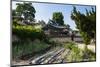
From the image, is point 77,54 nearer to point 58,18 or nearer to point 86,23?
point 86,23

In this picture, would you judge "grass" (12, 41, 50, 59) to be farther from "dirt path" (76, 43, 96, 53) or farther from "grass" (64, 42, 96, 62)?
"dirt path" (76, 43, 96, 53)

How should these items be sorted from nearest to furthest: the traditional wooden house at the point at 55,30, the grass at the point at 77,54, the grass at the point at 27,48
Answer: the grass at the point at 27,48, the traditional wooden house at the point at 55,30, the grass at the point at 77,54

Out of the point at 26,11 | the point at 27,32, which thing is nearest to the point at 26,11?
the point at 26,11

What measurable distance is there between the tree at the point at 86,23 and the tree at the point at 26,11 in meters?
0.55

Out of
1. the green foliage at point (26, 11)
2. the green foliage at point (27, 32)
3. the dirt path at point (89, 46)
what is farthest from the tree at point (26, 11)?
the dirt path at point (89, 46)

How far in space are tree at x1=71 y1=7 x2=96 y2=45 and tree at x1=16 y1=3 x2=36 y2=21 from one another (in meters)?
0.55

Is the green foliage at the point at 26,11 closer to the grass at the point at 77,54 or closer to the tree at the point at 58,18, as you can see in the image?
the tree at the point at 58,18

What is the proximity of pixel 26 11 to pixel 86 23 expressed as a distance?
813 mm

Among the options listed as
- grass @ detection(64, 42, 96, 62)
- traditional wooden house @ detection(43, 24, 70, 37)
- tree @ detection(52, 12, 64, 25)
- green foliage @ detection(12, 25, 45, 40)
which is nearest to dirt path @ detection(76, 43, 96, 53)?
grass @ detection(64, 42, 96, 62)

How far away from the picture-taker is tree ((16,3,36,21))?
2425 millimetres

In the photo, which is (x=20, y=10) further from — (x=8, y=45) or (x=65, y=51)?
(x=65, y=51)

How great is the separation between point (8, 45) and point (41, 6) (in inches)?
23.8

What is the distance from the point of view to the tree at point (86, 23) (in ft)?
8.89

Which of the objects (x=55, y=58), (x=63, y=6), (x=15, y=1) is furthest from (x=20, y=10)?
(x=55, y=58)
